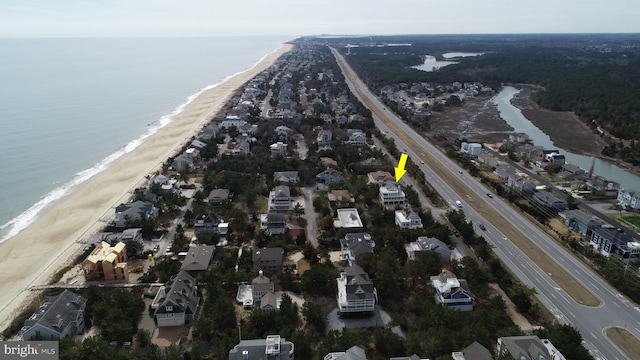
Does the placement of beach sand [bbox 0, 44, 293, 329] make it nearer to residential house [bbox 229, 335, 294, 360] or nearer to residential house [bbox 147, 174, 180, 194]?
residential house [bbox 147, 174, 180, 194]

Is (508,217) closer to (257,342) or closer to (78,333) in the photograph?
(257,342)

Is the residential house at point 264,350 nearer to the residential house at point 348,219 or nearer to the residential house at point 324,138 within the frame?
the residential house at point 348,219

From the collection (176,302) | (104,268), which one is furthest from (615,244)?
(104,268)

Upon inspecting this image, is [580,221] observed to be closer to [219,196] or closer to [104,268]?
[219,196]

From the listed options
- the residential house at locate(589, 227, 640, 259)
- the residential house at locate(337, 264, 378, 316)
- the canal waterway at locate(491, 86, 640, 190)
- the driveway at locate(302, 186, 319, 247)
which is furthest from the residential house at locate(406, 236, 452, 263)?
the canal waterway at locate(491, 86, 640, 190)

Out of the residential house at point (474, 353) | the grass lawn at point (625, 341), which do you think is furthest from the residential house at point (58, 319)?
the grass lawn at point (625, 341)

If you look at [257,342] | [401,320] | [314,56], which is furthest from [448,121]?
[314,56]
